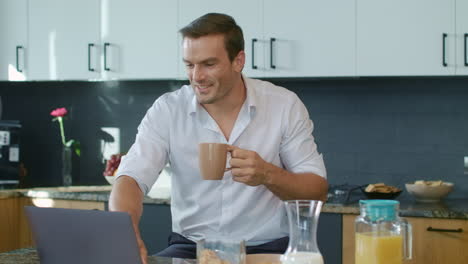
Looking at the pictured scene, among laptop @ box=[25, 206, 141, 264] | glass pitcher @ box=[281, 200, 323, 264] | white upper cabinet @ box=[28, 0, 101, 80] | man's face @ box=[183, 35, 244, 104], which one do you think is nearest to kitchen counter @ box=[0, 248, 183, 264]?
laptop @ box=[25, 206, 141, 264]

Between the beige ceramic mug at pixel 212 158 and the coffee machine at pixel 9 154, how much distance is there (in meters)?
2.47

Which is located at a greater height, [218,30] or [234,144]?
[218,30]

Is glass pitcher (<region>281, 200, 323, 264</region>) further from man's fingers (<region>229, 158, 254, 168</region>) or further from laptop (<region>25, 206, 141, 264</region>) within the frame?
man's fingers (<region>229, 158, 254, 168</region>)

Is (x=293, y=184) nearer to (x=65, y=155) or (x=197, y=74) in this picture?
(x=197, y=74)

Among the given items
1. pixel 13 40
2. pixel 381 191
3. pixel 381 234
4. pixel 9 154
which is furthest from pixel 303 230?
pixel 13 40

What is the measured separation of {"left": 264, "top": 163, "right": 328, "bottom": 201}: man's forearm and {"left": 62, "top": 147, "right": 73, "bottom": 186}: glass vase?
7.76ft

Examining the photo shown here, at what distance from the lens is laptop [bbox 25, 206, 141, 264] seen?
1.56m

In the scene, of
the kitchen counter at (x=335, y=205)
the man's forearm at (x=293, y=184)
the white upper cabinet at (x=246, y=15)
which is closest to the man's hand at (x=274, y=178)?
the man's forearm at (x=293, y=184)

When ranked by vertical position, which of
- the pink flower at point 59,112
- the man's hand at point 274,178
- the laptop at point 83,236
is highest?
the pink flower at point 59,112

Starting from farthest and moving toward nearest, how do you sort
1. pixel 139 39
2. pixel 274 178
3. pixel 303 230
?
pixel 139 39
pixel 274 178
pixel 303 230

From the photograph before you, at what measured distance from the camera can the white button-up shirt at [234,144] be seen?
2.42 metres

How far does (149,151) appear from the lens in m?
2.38

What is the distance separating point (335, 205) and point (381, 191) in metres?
0.30

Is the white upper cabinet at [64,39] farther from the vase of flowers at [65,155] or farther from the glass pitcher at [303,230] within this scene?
the glass pitcher at [303,230]
